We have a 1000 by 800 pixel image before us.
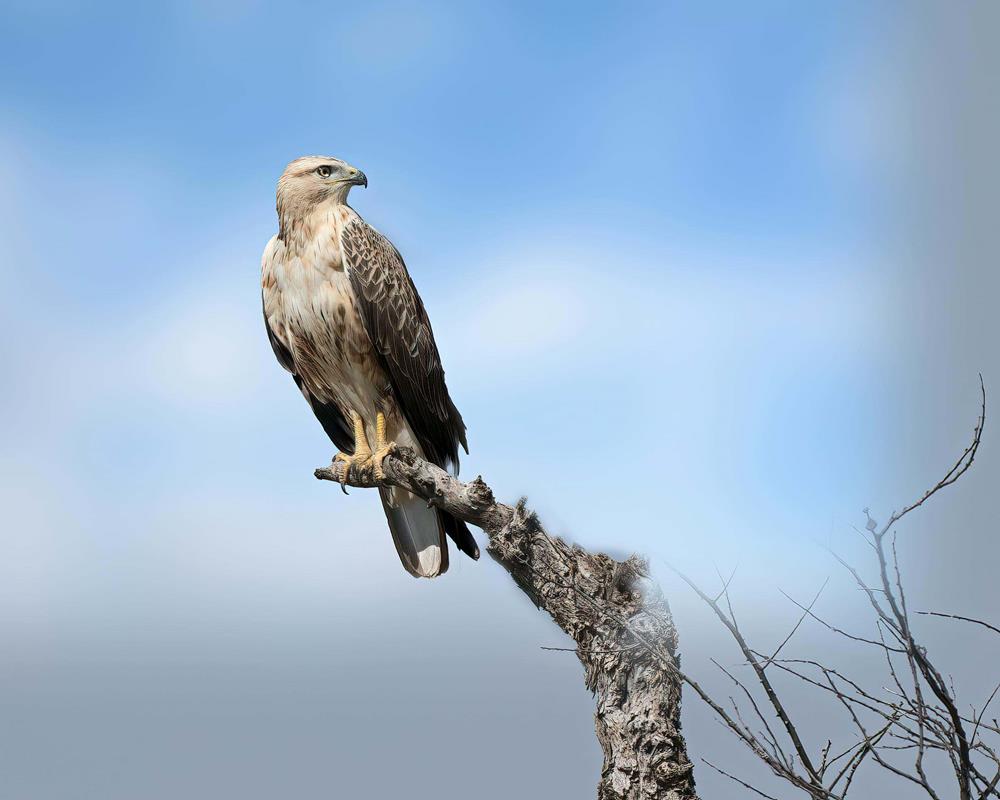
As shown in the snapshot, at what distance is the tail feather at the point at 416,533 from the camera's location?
5660mm

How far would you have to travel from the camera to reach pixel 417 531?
573 cm

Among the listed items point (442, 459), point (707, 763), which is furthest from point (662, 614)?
point (442, 459)

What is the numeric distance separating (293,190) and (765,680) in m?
3.85

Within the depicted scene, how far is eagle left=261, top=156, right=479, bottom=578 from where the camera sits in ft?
17.6

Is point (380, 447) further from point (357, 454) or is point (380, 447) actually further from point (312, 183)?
point (312, 183)

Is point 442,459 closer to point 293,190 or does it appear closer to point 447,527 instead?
point 447,527

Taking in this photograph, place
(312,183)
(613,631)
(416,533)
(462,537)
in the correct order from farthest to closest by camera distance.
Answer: (416,533) < (312,183) < (462,537) < (613,631)

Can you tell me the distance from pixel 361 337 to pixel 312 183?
1.00m

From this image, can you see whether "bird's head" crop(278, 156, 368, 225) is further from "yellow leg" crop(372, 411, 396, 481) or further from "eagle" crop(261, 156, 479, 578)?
"yellow leg" crop(372, 411, 396, 481)

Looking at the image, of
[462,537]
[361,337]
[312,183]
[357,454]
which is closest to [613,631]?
[462,537]

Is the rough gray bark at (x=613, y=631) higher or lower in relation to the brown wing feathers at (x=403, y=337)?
lower

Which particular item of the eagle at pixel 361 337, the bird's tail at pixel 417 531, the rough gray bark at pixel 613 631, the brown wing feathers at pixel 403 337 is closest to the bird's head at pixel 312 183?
the eagle at pixel 361 337

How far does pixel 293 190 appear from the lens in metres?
5.57

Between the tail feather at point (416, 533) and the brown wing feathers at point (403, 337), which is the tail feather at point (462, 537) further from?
the brown wing feathers at point (403, 337)
